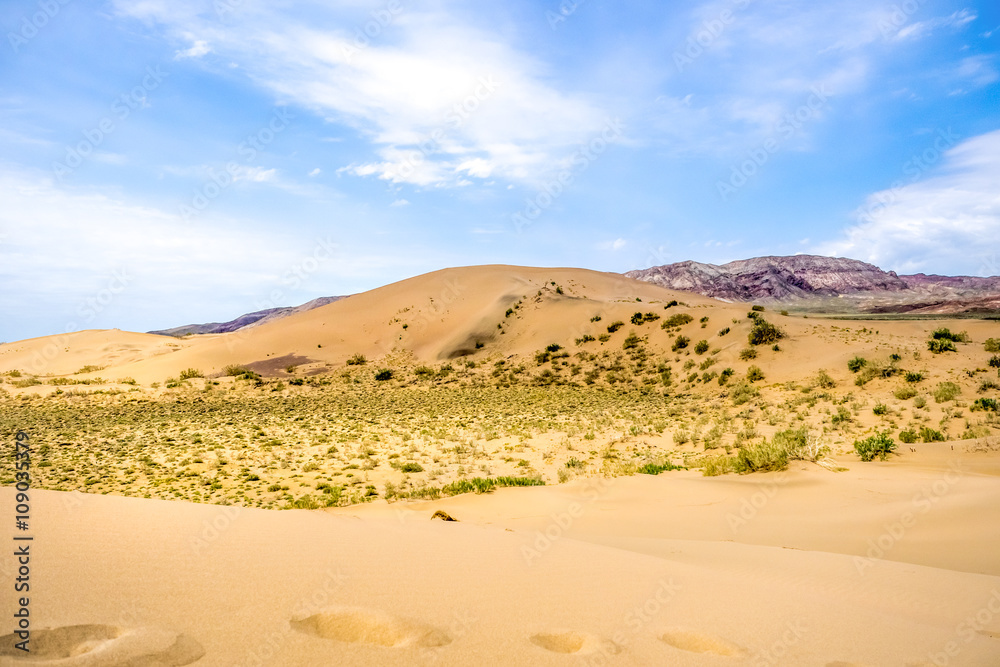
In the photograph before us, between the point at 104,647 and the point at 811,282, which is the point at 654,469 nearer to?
the point at 104,647

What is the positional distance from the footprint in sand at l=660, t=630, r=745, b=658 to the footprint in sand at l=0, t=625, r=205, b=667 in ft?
8.32

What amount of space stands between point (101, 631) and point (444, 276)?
67863 millimetres

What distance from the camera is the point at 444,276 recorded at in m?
69.6

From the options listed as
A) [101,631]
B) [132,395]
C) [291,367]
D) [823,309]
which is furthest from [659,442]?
[823,309]

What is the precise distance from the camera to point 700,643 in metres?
3.14

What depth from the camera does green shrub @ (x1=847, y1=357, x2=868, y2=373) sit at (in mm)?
22553

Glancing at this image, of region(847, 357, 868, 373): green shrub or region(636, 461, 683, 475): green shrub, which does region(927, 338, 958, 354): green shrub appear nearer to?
region(847, 357, 868, 373): green shrub

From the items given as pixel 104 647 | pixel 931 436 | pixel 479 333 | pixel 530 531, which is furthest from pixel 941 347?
pixel 479 333

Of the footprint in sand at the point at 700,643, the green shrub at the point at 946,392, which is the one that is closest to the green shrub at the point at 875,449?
the green shrub at the point at 946,392

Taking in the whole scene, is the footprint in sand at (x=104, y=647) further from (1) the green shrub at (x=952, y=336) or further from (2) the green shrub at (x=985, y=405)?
(1) the green shrub at (x=952, y=336)

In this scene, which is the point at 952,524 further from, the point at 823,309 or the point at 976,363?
the point at 823,309

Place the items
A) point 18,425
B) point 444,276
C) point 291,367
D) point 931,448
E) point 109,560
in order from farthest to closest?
1. point 444,276
2. point 291,367
3. point 18,425
4. point 931,448
5. point 109,560

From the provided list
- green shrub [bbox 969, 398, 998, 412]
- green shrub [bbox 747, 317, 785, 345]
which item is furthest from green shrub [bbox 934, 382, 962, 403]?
green shrub [bbox 747, 317, 785, 345]

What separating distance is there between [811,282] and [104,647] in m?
175
